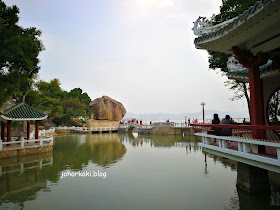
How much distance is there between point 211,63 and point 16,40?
14946mm

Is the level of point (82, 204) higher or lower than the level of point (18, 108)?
lower

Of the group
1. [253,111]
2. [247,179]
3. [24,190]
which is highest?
[253,111]

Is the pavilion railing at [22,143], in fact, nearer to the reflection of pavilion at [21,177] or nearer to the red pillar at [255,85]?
the reflection of pavilion at [21,177]

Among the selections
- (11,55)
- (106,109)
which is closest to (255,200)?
(11,55)

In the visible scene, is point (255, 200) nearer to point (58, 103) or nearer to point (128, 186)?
point (128, 186)

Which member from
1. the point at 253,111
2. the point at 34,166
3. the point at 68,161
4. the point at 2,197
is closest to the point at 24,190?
the point at 2,197

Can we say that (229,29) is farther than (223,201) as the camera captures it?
No

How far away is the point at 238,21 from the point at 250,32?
2.16 ft

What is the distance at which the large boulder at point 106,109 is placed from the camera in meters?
36.2

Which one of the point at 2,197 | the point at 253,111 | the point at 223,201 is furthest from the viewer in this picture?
the point at 2,197

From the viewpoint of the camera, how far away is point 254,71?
5352 mm

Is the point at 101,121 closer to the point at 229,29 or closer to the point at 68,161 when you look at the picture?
the point at 68,161

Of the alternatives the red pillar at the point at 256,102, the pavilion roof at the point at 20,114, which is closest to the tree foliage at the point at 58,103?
the pavilion roof at the point at 20,114

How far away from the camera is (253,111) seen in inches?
208
